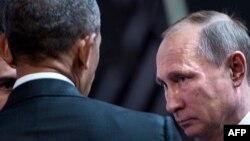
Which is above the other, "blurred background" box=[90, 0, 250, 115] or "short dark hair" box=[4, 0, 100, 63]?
"short dark hair" box=[4, 0, 100, 63]

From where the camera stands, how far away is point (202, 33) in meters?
1.60

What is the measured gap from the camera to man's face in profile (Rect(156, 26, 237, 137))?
1.52 m

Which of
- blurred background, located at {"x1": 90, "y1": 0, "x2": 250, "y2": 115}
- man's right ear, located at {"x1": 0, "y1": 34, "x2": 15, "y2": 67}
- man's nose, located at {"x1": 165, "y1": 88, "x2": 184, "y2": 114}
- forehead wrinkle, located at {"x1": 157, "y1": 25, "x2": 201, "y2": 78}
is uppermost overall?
man's right ear, located at {"x1": 0, "y1": 34, "x2": 15, "y2": 67}

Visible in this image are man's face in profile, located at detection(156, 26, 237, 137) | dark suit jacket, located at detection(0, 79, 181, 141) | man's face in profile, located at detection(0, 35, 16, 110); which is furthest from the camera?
man's face in profile, located at detection(0, 35, 16, 110)

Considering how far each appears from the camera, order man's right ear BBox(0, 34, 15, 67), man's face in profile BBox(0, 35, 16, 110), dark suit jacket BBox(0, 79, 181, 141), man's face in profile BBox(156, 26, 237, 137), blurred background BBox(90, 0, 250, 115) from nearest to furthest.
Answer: dark suit jacket BBox(0, 79, 181, 141), man's right ear BBox(0, 34, 15, 67), man's face in profile BBox(156, 26, 237, 137), man's face in profile BBox(0, 35, 16, 110), blurred background BBox(90, 0, 250, 115)

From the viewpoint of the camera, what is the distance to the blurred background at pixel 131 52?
9.46 ft

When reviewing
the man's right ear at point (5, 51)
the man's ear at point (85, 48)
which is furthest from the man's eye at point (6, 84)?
the man's ear at point (85, 48)

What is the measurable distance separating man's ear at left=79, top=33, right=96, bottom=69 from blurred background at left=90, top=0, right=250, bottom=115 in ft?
5.39

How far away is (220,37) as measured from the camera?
1573mm

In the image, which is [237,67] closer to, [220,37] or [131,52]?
[220,37]

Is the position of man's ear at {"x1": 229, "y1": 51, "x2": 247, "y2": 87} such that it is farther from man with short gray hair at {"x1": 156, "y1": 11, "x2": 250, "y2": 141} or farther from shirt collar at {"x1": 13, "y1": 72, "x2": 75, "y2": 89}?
shirt collar at {"x1": 13, "y1": 72, "x2": 75, "y2": 89}

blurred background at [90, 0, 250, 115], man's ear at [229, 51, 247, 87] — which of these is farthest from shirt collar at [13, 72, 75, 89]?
blurred background at [90, 0, 250, 115]

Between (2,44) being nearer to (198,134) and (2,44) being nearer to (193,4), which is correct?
(198,134)

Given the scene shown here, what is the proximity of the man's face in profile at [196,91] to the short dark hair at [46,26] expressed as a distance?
1.34 feet
